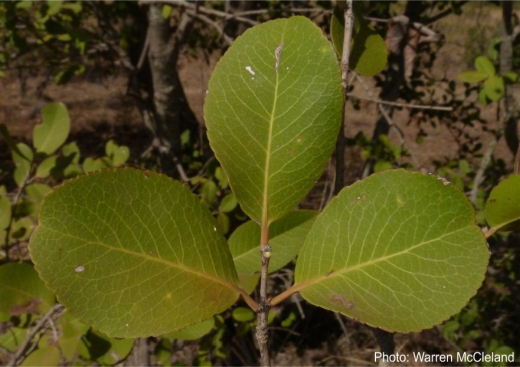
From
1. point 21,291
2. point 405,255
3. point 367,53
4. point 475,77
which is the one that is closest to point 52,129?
point 21,291

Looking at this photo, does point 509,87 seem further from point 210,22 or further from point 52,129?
point 52,129

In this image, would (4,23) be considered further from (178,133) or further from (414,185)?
(414,185)

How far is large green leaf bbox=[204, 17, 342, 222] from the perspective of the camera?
382 mm

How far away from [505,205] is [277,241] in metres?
0.28

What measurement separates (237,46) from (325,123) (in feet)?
0.31

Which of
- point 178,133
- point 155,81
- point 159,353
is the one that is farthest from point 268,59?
point 178,133

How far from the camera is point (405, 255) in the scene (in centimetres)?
36

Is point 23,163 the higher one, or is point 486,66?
point 486,66

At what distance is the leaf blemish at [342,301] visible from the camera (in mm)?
355

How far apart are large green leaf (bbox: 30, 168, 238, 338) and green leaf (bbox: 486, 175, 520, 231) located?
0.76ft

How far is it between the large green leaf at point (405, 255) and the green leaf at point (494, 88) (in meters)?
1.22

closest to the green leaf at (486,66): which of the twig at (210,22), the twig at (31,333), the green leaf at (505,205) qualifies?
the twig at (210,22)

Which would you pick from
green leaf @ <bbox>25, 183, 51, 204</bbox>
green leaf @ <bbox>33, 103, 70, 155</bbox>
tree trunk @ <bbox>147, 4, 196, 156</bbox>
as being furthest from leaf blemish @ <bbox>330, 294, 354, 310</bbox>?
tree trunk @ <bbox>147, 4, 196, 156</bbox>

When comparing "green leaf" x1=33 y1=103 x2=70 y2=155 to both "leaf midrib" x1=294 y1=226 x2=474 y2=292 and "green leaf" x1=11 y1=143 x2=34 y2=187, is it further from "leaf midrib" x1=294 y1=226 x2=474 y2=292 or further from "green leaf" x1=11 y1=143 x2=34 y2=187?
"leaf midrib" x1=294 y1=226 x2=474 y2=292
